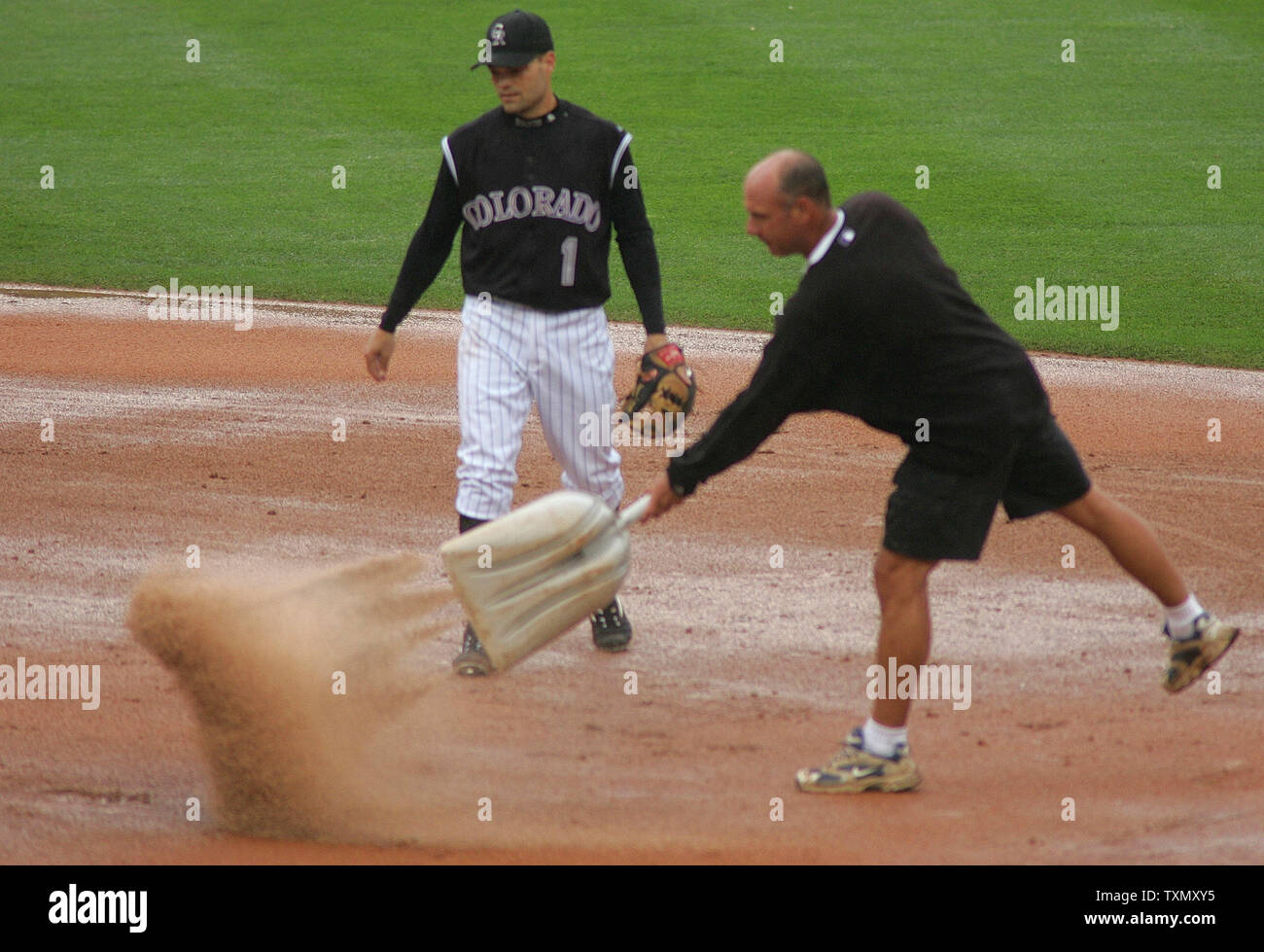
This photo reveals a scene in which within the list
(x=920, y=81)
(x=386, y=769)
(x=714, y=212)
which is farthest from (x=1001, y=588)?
(x=920, y=81)

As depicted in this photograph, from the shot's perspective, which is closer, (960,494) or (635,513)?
(960,494)

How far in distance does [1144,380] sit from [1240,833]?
20.5ft

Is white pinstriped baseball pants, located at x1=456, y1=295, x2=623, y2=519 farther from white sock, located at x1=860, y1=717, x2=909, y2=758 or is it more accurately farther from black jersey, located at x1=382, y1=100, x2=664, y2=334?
white sock, located at x1=860, y1=717, x2=909, y2=758

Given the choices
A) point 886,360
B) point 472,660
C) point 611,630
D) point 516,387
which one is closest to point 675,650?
point 611,630

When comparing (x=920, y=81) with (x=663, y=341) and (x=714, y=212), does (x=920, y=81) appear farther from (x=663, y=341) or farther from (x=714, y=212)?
(x=663, y=341)

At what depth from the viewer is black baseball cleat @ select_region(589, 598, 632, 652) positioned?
18.8ft

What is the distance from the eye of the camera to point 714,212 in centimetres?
1437

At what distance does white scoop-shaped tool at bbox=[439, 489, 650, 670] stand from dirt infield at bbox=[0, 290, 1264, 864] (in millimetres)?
413

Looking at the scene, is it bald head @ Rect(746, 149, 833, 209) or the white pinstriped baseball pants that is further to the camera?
the white pinstriped baseball pants

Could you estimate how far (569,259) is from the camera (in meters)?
5.41

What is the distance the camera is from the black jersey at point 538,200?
5359 millimetres

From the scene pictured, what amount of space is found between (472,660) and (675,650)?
78 cm

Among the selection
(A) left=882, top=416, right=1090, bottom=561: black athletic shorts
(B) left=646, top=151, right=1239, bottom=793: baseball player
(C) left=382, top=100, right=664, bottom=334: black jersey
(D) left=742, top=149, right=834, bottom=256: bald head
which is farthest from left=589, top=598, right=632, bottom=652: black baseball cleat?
(D) left=742, top=149, right=834, bottom=256: bald head

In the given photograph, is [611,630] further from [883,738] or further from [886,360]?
[886,360]
